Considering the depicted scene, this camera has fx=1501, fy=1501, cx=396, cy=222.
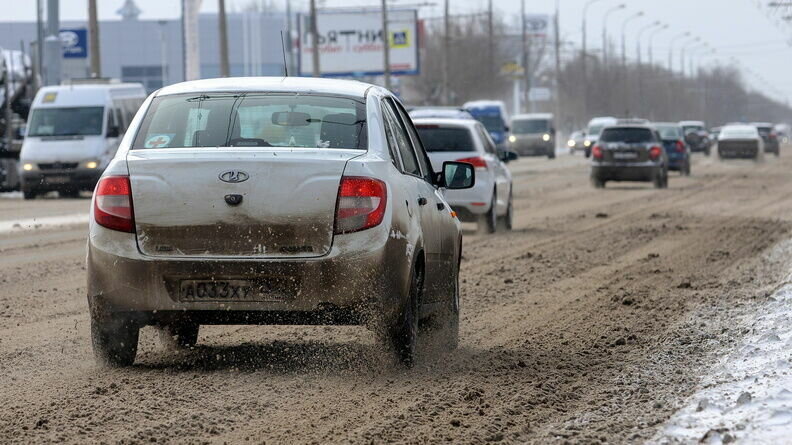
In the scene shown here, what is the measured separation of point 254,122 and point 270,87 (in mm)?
341

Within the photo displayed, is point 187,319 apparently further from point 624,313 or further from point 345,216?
point 624,313

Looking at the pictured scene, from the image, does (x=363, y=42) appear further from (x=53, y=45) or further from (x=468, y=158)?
(x=468, y=158)

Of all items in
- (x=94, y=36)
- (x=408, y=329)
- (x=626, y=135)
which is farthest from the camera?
(x=94, y=36)

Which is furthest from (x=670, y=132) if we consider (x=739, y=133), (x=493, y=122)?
(x=493, y=122)

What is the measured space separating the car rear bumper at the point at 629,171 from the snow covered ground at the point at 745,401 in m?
25.2

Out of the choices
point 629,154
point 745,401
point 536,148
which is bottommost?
point 536,148

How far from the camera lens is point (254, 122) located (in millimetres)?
7332

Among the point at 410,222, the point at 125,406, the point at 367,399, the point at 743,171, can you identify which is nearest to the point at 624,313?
the point at 410,222

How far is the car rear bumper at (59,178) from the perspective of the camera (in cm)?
3095

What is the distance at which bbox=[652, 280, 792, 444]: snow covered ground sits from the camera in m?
5.76

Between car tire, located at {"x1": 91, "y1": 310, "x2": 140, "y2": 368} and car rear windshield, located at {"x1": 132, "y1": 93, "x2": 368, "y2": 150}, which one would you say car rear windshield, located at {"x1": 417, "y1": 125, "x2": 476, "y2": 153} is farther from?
car tire, located at {"x1": 91, "y1": 310, "x2": 140, "y2": 368}

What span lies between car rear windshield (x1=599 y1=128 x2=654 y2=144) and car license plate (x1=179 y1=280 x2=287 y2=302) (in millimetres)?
27626

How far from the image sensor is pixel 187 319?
698cm

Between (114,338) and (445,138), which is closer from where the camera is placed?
(114,338)
